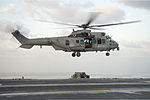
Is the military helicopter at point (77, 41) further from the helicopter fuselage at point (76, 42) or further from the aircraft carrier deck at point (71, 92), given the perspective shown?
the aircraft carrier deck at point (71, 92)

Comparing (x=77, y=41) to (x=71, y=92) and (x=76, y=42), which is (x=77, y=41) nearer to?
(x=76, y=42)

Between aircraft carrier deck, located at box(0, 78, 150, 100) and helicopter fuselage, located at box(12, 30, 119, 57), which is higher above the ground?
helicopter fuselage, located at box(12, 30, 119, 57)

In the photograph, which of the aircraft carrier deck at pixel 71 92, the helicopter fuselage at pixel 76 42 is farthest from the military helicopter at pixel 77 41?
the aircraft carrier deck at pixel 71 92

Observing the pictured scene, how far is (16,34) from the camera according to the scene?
1385 inches

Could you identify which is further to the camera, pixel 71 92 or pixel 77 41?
pixel 77 41

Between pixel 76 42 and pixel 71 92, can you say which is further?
pixel 76 42

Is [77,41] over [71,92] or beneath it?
over

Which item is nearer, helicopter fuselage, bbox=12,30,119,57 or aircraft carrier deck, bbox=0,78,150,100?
aircraft carrier deck, bbox=0,78,150,100

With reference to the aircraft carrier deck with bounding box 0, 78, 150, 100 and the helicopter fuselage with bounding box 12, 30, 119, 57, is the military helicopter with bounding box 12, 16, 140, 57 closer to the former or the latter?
the helicopter fuselage with bounding box 12, 30, 119, 57

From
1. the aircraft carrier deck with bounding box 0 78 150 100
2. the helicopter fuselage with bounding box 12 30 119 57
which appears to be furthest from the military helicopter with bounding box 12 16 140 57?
the aircraft carrier deck with bounding box 0 78 150 100

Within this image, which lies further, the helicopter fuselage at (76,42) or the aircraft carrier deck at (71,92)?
the helicopter fuselage at (76,42)

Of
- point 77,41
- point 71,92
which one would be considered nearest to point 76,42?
point 77,41

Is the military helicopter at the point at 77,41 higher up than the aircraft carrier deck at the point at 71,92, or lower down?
higher up

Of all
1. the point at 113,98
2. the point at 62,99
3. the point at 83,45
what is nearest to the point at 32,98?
the point at 62,99
